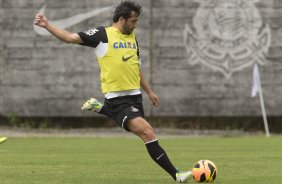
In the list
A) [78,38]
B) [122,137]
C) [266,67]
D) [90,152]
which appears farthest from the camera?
[266,67]

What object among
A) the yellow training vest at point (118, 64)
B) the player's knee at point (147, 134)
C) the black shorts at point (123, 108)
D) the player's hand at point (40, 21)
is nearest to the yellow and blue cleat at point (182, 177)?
the player's knee at point (147, 134)

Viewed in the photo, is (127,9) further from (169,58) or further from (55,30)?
(169,58)

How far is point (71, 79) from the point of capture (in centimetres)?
2831

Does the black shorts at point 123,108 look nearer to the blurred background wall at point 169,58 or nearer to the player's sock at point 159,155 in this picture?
the player's sock at point 159,155

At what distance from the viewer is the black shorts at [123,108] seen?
35.7ft

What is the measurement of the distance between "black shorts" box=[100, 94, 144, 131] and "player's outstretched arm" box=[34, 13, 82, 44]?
3.21 ft

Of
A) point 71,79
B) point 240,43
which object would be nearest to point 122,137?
point 71,79

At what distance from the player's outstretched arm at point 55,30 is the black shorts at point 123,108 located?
978mm

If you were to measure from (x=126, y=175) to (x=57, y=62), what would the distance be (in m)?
16.6

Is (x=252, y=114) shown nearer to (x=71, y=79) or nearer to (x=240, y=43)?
(x=240, y=43)

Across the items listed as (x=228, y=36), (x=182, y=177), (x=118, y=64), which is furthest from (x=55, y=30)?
(x=228, y=36)

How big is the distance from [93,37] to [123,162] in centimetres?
450

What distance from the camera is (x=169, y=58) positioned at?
28.3 meters

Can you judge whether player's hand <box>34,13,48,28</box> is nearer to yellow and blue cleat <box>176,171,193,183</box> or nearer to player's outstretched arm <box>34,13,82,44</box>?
player's outstretched arm <box>34,13,82,44</box>
